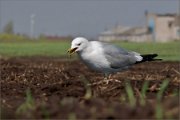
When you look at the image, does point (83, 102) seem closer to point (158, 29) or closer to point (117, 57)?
point (117, 57)

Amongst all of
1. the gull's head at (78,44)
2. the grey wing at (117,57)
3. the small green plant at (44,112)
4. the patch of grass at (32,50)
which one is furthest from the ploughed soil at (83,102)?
the patch of grass at (32,50)

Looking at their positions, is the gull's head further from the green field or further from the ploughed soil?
the green field

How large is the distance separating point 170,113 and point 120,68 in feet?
16.3

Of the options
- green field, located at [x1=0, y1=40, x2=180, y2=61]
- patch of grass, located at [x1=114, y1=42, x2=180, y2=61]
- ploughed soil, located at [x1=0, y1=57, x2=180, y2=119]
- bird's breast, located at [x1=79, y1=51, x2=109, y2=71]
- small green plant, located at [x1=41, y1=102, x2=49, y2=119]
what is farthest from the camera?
green field, located at [x1=0, y1=40, x2=180, y2=61]

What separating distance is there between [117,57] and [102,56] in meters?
0.59

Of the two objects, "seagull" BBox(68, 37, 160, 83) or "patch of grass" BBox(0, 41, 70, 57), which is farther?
"patch of grass" BBox(0, 41, 70, 57)

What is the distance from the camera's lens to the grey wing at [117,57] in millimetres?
8789

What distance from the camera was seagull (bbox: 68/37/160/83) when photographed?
816 centimetres

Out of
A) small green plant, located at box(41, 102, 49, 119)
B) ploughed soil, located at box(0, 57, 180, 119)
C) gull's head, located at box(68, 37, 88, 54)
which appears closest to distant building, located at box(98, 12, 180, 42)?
gull's head, located at box(68, 37, 88, 54)

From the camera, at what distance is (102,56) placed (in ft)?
28.2

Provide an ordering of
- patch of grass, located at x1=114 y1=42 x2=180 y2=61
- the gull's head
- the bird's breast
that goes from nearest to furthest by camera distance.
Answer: the gull's head, the bird's breast, patch of grass, located at x1=114 y1=42 x2=180 y2=61

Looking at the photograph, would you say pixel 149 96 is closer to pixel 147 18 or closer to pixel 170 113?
pixel 170 113

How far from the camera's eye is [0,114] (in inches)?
197

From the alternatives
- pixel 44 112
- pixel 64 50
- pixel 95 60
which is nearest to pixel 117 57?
pixel 95 60
